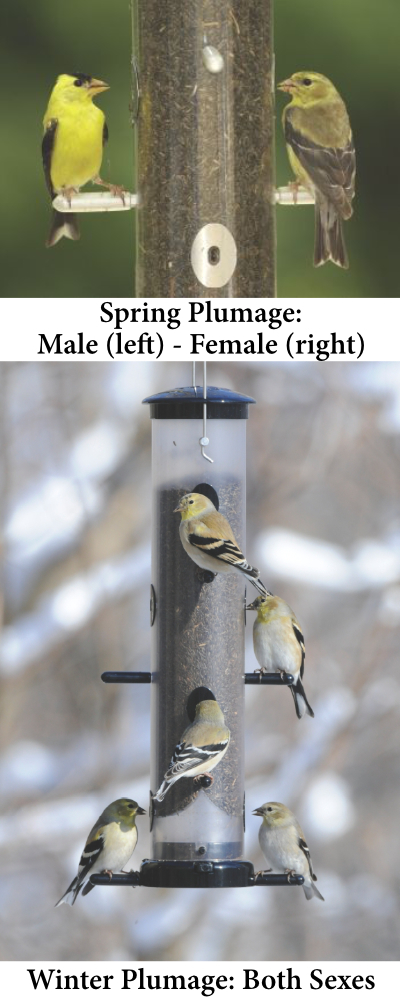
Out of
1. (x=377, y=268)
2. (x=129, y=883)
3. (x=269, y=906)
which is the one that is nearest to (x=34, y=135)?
(x=377, y=268)

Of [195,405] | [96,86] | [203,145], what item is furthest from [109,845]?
[96,86]

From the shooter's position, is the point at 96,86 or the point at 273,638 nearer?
the point at 273,638

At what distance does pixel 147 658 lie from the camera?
628cm

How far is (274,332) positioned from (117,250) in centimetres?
272

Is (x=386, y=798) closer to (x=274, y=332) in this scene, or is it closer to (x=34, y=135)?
(x=274, y=332)

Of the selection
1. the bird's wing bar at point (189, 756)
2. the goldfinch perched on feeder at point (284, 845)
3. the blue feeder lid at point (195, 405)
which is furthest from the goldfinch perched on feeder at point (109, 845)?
the blue feeder lid at point (195, 405)

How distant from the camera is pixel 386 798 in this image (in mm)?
6516

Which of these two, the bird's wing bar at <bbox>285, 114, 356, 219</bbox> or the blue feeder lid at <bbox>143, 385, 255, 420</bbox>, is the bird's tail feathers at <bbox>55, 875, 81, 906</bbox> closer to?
the blue feeder lid at <bbox>143, 385, 255, 420</bbox>

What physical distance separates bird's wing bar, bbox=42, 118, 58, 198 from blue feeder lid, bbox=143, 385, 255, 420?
1.17 metres

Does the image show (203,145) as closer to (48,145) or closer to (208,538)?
(48,145)

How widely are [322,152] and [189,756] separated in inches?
72.8

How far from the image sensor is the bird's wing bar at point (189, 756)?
3.99 metres

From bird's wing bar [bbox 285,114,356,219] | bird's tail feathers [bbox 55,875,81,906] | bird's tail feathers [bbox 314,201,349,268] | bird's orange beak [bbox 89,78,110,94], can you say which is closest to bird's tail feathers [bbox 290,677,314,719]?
bird's tail feathers [bbox 55,875,81,906]

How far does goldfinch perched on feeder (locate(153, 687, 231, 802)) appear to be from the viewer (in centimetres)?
399
